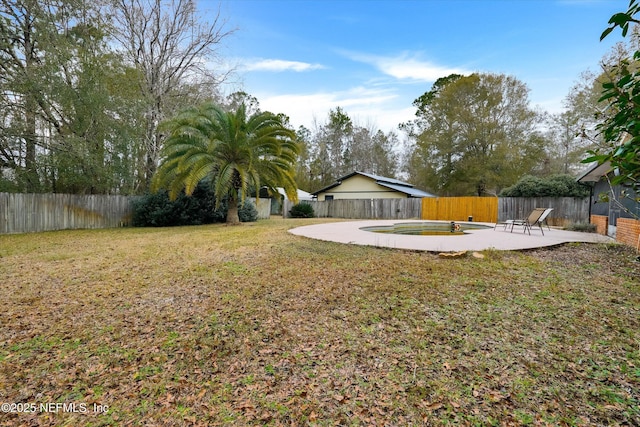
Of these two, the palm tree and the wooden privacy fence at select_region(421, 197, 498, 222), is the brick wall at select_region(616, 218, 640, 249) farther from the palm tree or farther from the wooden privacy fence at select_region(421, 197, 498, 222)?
the palm tree

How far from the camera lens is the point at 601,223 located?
10055 millimetres

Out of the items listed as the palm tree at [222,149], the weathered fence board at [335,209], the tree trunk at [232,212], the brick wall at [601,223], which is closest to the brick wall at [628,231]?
the brick wall at [601,223]

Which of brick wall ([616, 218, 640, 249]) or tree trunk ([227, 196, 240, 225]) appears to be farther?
tree trunk ([227, 196, 240, 225])

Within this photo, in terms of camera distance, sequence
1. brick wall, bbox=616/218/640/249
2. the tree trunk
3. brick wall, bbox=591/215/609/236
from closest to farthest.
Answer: brick wall, bbox=616/218/640/249 < brick wall, bbox=591/215/609/236 < the tree trunk

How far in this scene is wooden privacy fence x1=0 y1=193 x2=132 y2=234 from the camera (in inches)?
402

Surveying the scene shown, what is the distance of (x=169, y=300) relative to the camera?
3.70 metres

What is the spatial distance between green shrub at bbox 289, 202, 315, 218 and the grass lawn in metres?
17.4

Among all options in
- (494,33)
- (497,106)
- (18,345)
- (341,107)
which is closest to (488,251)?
(18,345)

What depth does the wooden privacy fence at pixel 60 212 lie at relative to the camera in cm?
1020

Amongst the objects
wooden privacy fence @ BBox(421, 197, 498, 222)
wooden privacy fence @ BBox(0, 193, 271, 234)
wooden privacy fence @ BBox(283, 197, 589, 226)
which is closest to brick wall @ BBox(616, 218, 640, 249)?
wooden privacy fence @ BBox(283, 197, 589, 226)

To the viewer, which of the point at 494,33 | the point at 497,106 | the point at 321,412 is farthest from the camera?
the point at 497,106

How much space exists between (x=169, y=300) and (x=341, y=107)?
32.6 metres

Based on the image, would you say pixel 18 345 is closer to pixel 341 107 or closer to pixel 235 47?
pixel 235 47

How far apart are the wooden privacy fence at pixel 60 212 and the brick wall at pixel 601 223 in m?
19.0
